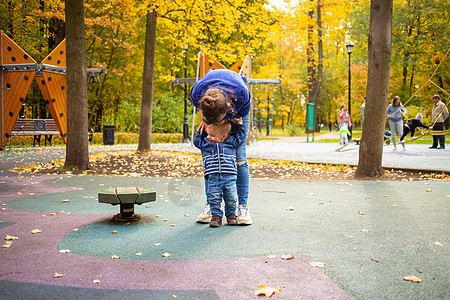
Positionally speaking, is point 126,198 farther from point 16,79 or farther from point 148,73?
point 16,79

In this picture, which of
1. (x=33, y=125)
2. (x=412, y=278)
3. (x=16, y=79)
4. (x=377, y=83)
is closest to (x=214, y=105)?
(x=412, y=278)

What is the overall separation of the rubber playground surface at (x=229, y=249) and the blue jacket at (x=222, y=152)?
26.9 inches

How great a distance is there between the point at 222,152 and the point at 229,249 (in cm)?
121

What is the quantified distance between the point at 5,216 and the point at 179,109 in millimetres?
23490

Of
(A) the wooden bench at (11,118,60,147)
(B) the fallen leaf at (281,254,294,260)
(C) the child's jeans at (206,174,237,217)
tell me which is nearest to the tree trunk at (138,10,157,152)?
(A) the wooden bench at (11,118,60,147)

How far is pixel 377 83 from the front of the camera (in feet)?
29.8

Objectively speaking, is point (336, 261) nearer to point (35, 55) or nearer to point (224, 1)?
point (224, 1)

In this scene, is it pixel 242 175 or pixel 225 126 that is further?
pixel 242 175

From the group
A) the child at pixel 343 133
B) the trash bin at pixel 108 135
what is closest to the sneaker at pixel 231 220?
the child at pixel 343 133

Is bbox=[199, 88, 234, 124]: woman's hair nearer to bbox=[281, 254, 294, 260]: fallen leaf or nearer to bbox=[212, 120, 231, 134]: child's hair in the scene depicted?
bbox=[212, 120, 231, 134]: child's hair

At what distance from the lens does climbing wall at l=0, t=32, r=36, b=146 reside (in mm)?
16672

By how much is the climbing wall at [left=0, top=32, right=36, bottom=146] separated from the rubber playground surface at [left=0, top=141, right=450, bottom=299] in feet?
36.9

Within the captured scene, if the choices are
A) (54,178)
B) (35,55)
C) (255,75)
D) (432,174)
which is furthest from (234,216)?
(255,75)

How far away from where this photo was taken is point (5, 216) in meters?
5.28
